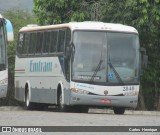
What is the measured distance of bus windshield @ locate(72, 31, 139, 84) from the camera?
26625mm

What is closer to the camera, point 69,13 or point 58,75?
point 58,75

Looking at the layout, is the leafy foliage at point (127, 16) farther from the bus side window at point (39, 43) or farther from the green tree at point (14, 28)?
the bus side window at point (39, 43)

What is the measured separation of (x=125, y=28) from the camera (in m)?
27.7

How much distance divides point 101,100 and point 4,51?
12.8ft

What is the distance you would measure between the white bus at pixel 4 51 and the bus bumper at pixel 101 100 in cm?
240

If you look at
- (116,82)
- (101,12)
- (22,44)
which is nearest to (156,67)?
(101,12)

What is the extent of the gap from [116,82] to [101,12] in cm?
721

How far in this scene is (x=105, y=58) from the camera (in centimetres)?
2691

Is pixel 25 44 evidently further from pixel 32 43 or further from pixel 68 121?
pixel 68 121

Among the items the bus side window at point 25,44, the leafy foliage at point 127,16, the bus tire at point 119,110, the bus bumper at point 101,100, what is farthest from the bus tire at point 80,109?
the leafy foliage at point 127,16

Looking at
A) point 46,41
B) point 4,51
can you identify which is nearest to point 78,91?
point 4,51

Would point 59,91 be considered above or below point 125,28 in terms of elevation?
below

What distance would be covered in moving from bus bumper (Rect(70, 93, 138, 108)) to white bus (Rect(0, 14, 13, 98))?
2397 millimetres

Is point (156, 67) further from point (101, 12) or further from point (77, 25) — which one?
point (77, 25)
